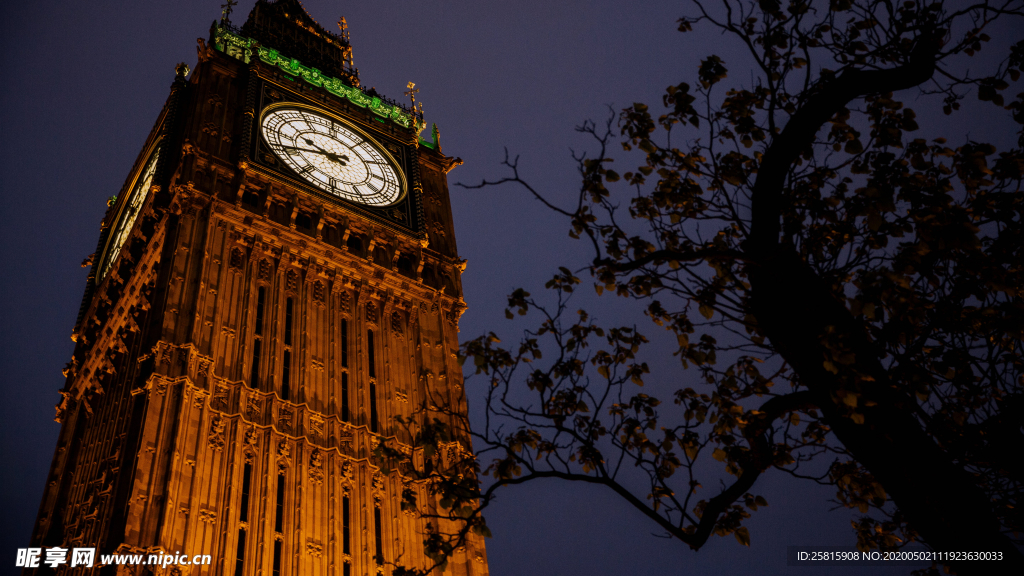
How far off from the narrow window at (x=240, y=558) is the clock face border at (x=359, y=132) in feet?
64.0

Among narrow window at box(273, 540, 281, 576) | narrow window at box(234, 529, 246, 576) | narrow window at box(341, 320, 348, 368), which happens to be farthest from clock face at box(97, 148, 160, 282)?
narrow window at box(273, 540, 281, 576)

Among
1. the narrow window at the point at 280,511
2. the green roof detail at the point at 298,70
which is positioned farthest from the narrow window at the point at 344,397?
the green roof detail at the point at 298,70

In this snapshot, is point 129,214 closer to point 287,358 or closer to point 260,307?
point 260,307

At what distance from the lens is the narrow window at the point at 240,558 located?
93.5 ft

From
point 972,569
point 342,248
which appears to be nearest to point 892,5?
point 972,569

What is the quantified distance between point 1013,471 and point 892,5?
18.1ft

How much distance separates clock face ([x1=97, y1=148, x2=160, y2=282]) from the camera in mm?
47125

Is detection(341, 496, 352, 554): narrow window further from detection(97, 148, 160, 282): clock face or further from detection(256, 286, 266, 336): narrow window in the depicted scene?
detection(97, 148, 160, 282): clock face

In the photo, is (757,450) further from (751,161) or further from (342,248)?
(342,248)

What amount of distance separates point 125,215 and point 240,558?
87.6 ft

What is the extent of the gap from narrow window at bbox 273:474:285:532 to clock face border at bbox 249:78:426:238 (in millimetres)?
16599

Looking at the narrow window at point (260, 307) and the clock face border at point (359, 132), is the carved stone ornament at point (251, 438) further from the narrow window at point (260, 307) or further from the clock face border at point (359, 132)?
the clock face border at point (359, 132)

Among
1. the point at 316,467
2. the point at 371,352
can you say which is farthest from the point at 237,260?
the point at 316,467

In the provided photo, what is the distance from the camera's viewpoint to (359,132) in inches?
1993
